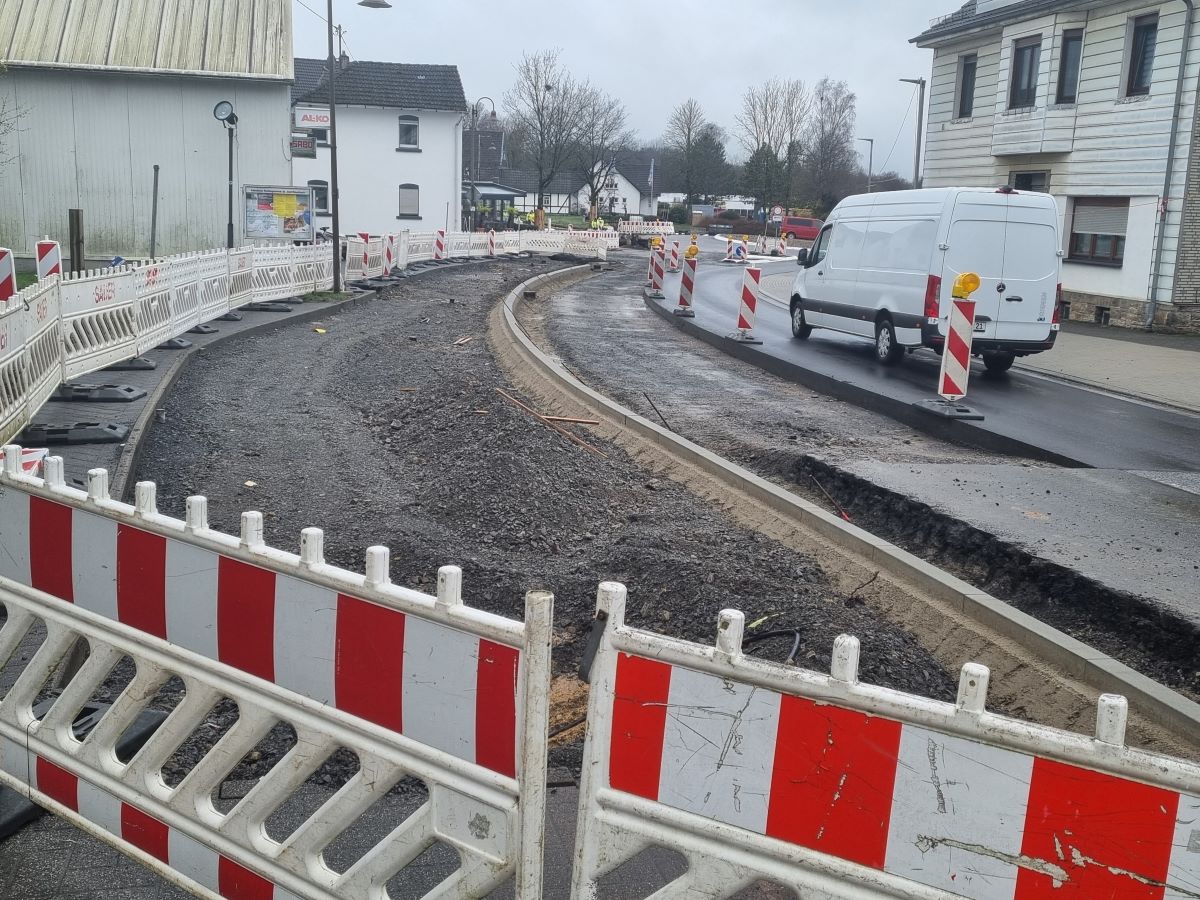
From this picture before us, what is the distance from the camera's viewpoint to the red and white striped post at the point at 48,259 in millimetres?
12039

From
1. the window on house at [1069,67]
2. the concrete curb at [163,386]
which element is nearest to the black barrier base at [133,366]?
the concrete curb at [163,386]

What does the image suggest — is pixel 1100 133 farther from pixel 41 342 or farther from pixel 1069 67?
pixel 41 342

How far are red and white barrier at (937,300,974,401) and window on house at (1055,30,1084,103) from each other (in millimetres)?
16938

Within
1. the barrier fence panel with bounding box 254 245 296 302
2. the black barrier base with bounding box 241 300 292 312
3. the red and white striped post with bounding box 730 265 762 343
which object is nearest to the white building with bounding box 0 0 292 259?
the barrier fence panel with bounding box 254 245 296 302

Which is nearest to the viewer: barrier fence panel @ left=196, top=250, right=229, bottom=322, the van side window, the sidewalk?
the sidewalk

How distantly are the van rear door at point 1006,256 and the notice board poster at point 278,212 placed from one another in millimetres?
14810

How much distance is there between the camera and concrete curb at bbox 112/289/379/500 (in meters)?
8.15

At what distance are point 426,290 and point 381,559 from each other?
85.8ft

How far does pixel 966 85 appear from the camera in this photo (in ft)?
103

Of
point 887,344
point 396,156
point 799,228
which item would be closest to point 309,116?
point 887,344

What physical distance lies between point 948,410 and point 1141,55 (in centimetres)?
1685

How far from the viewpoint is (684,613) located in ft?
20.4

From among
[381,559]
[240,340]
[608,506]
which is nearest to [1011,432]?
[608,506]

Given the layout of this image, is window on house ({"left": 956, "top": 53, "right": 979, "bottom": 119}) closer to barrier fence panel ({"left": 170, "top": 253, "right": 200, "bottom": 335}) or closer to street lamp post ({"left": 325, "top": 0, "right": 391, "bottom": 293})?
street lamp post ({"left": 325, "top": 0, "right": 391, "bottom": 293})
